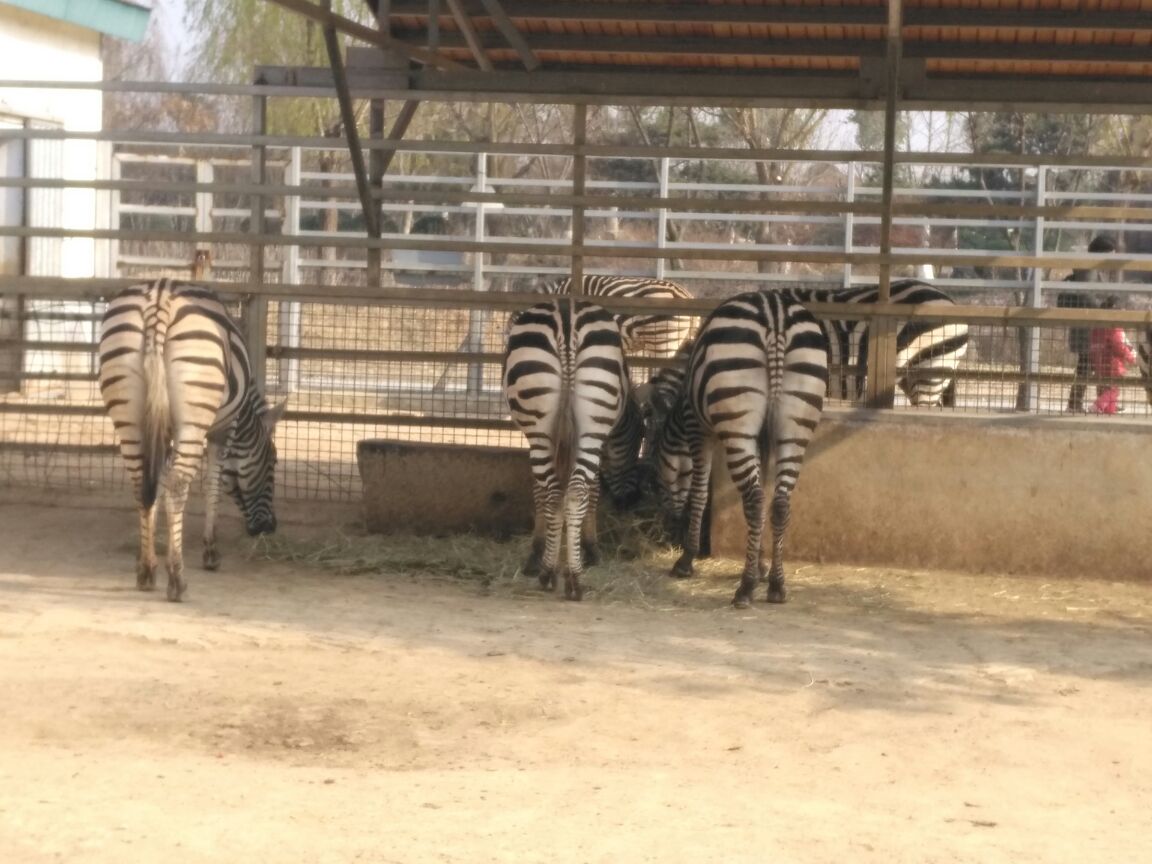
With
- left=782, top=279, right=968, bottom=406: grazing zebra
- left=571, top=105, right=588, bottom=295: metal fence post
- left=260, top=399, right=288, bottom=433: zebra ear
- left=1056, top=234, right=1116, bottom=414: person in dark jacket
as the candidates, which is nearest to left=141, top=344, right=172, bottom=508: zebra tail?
left=260, top=399, right=288, bottom=433: zebra ear

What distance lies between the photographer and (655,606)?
8.62 m

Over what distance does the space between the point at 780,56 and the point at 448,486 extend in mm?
4016

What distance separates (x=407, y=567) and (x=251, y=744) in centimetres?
360

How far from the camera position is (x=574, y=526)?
8602mm

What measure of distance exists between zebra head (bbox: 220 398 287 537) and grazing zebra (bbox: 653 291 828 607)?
116 inches

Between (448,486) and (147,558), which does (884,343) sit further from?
(147,558)

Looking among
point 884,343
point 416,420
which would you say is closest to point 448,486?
point 416,420

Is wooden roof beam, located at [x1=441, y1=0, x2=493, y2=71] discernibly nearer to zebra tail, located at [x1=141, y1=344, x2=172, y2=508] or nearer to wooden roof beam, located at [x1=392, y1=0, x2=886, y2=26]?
wooden roof beam, located at [x1=392, y1=0, x2=886, y2=26]

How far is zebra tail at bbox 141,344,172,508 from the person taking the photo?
8.18 metres

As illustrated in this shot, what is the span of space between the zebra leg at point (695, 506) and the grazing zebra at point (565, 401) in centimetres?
86

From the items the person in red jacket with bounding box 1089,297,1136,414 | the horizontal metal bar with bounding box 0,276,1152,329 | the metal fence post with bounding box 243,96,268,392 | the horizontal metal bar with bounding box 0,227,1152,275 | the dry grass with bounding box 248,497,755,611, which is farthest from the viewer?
the person in red jacket with bounding box 1089,297,1136,414

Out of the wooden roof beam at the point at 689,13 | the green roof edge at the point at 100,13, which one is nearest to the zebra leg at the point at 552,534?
the wooden roof beam at the point at 689,13

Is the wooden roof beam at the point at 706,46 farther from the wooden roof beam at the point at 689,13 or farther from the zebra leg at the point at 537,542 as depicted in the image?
the zebra leg at the point at 537,542

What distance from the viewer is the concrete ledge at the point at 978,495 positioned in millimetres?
9445
